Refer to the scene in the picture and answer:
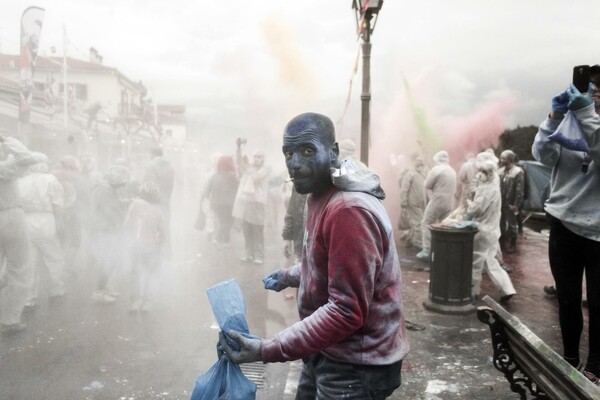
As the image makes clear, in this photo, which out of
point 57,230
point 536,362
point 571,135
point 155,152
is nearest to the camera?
point 536,362

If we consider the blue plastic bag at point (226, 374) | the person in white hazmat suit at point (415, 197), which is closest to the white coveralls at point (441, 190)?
the person in white hazmat suit at point (415, 197)

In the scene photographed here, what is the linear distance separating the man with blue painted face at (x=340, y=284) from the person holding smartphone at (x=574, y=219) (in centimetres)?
159

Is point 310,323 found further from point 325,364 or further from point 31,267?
point 31,267

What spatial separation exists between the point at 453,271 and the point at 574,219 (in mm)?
2954

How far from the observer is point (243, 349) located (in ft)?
5.66

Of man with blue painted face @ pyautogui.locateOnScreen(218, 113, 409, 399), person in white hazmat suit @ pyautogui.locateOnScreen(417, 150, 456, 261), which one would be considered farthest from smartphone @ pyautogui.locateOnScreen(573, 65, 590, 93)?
person in white hazmat suit @ pyautogui.locateOnScreen(417, 150, 456, 261)

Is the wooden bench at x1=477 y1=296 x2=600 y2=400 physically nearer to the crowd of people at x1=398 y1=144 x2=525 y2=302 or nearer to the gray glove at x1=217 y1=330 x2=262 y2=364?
the gray glove at x1=217 y1=330 x2=262 y2=364

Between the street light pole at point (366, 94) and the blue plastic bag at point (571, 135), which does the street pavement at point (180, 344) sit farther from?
the street light pole at point (366, 94)

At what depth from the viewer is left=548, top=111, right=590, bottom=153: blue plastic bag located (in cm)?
257

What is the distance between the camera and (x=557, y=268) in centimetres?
304

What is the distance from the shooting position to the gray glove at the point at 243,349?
1699mm

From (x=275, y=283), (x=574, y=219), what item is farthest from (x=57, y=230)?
(x=574, y=219)

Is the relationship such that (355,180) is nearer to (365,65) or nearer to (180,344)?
(180,344)

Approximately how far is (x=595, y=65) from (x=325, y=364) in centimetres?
242
